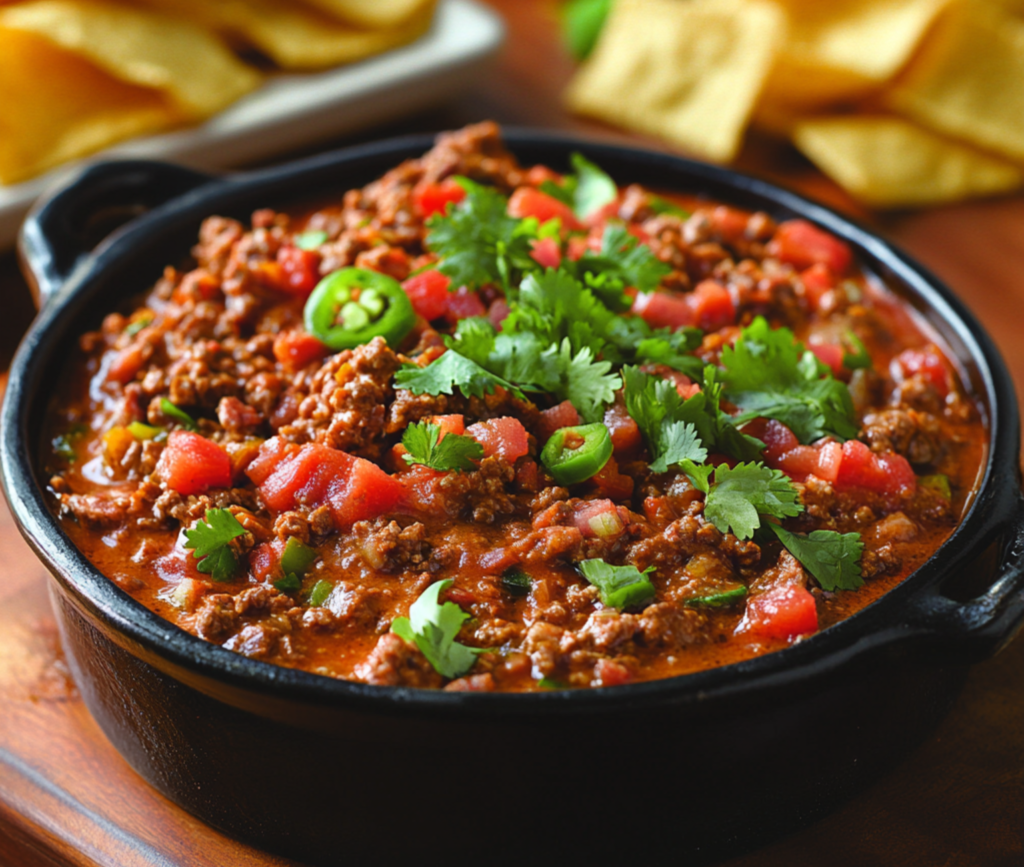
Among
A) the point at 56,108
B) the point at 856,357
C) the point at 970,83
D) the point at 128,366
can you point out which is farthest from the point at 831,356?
the point at 56,108

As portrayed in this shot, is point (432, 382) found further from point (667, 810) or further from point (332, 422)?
point (667, 810)

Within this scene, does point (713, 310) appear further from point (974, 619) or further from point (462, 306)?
point (974, 619)

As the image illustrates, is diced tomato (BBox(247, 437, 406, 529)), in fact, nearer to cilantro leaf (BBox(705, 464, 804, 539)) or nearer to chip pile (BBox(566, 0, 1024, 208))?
cilantro leaf (BBox(705, 464, 804, 539))

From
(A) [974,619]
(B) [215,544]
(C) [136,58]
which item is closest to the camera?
(A) [974,619]

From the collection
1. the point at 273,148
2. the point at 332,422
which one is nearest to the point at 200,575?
the point at 332,422

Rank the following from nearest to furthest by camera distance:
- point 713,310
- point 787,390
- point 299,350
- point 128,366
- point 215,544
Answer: point 215,544 < point 787,390 < point 299,350 < point 128,366 < point 713,310

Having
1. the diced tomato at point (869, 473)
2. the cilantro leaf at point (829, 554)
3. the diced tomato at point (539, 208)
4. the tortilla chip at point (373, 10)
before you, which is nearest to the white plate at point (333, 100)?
the tortilla chip at point (373, 10)
